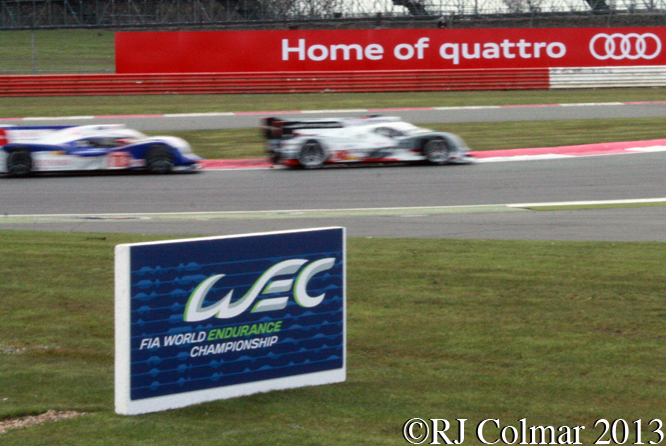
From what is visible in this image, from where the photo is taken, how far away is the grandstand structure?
1518 inches

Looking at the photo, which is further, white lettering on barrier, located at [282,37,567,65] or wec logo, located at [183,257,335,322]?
white lettering on barrier, located at [282,37,567,65]

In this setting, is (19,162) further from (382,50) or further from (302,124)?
(382,50)

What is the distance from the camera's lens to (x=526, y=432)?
13.9ft

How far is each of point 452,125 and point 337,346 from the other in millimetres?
18782

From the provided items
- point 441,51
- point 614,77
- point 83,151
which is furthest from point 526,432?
point 614,77

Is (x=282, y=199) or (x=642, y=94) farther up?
(x=642, y=94)

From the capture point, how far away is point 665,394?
4.81 m

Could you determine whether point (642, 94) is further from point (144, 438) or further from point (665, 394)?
point (144, 438)

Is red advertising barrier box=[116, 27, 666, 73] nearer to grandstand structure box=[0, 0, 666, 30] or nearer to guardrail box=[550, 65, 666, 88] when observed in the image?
guardrail box=[550, 65, 666, 88]

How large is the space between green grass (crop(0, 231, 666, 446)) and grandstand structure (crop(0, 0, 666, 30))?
31.4 m

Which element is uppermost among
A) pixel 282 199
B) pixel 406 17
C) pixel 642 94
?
pixel 406 17

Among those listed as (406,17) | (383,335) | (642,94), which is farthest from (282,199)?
(406,17)

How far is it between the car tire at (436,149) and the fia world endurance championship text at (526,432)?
1372 cm

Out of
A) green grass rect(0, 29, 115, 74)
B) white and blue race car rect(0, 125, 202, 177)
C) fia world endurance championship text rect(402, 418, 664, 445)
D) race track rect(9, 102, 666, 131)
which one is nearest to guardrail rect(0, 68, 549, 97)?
race track rect(9, 102, 666, 131)
